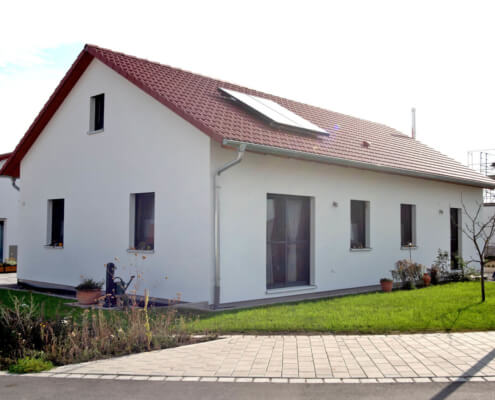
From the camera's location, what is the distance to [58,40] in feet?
27.0

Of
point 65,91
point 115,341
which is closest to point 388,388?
point 115,341

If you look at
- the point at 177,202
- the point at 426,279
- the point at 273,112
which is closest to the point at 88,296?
the point at 177,202

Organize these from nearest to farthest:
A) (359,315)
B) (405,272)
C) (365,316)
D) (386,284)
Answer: (365,316), (359,315), (386,284), (405,272)

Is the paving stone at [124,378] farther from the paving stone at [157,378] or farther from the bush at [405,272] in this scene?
the bush at [405,272]

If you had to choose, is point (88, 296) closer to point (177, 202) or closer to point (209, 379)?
point (177, 202)

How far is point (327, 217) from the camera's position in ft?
41.1

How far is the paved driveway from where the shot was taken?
5484 millimetres

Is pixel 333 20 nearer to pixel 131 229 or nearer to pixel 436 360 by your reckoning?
pixel 436 360

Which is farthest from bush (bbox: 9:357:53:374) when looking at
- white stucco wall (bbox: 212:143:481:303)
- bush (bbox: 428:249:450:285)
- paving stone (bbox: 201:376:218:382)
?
bush (bbox: 428:249:450:285)

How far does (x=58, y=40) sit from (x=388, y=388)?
6924 millimetres

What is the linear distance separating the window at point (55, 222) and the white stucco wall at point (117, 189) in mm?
141

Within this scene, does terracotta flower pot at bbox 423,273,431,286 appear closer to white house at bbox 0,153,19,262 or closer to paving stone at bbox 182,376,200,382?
paving stone at bbox 182,376,200,382

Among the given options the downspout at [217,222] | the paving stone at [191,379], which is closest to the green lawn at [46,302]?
the downspout at [217,222]

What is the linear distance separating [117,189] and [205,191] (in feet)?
10.3
